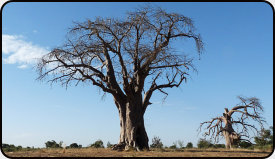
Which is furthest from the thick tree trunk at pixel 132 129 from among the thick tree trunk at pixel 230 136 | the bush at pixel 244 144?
the bush at pixel 244 144

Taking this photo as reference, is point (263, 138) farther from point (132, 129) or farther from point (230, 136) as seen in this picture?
point (132, 129)

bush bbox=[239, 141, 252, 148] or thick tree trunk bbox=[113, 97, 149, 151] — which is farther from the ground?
thick tree trunk bbox=[113, 97, 149, 151]

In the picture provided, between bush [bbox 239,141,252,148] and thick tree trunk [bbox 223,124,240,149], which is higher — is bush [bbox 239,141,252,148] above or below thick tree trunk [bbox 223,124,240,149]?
below

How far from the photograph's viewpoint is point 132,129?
549 inches

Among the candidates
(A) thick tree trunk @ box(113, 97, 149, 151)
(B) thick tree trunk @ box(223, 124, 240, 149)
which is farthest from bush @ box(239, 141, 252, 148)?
(A) thick tree trunk @ box(113, 97, 149, 151)

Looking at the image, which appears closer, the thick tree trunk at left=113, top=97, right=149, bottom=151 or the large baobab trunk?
the thick tree trunk at left=113, top=97, right=149, bottom=151

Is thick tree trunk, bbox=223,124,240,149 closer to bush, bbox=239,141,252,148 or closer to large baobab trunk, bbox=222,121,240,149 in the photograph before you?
large baobab trunk, bbox=222,121,240,149

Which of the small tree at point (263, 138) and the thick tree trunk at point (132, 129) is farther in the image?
the small tree at point (263, 138)

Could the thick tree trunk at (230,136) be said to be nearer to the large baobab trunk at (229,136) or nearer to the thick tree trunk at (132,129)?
the large baobab trunk at (229,136)

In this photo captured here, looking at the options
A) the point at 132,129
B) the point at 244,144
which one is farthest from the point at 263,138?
the point at 132,129

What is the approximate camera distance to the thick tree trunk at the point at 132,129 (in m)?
13.9

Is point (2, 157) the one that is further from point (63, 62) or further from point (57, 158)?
point (63, 62)

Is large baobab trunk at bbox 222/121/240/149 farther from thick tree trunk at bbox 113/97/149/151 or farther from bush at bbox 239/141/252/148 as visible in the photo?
thick tree trunk at bbox 113/97/149/151

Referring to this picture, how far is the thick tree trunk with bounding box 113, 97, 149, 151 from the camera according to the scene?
1386 cm
